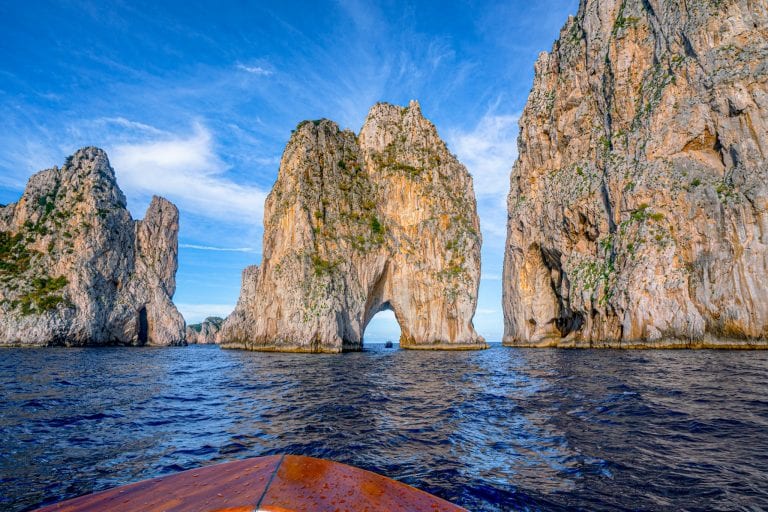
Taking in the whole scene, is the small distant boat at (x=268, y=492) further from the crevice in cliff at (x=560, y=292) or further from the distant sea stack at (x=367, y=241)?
the crevice in cliff at (x=560, y=292)

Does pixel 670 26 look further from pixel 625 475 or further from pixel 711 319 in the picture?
pixel 625 475

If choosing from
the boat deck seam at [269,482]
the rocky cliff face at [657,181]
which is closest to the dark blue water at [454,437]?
the boat deck seam at [269,482]

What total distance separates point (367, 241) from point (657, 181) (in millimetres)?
39439

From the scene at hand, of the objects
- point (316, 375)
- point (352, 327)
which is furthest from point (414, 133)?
point (316, 375)

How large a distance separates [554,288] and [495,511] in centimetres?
7272

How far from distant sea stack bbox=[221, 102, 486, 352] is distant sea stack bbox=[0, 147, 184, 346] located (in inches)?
1049

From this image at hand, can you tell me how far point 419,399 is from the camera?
1398 centimetres

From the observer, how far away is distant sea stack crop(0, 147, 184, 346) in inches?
2628

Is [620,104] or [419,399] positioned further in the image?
[620,104]

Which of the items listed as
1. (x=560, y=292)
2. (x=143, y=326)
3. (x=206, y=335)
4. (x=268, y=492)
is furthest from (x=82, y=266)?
(x=268, y=492)

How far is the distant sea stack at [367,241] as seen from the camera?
54500 mm

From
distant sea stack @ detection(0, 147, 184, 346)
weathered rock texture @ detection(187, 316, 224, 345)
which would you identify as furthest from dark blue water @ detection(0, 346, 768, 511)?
weathered rock texture @ detection(187, 316, 224, 345)

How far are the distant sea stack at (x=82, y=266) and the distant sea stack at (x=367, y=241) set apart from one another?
87.4 feet

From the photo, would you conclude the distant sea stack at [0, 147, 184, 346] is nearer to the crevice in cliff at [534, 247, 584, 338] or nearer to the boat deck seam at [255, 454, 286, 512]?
the boat deck seam at [255, 454, 286, 512]
